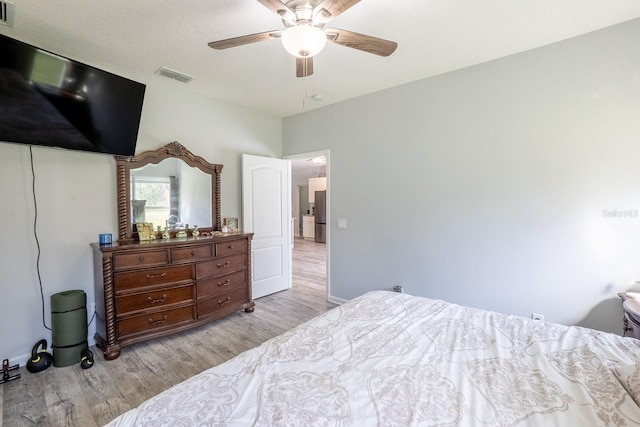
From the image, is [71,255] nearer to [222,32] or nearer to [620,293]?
[222,32]

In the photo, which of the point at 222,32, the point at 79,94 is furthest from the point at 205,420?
the point at 79,94

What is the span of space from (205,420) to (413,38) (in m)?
2.71

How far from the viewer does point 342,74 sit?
9.46ft

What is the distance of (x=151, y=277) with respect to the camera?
2.64 metres

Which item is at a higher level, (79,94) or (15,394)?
(79,94)

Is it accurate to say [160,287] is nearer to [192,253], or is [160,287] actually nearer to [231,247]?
[192,253]

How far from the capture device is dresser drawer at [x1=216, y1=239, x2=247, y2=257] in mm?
3172

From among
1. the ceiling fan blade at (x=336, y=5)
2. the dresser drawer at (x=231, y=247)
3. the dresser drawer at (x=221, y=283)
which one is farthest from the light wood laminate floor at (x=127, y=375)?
the ceiling fan blade at (x=336, y=5)

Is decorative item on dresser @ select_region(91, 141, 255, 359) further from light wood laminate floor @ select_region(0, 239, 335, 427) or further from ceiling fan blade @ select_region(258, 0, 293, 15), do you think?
ceiling fan blade @ select_region(258, 0, 293, 15)

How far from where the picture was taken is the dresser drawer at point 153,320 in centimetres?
251

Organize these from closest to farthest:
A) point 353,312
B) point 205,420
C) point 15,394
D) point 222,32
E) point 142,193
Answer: point 205,420, point 353,312, point 15,394, point 222,32, point 142,193

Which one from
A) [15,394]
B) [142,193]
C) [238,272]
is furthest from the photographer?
[238,272]

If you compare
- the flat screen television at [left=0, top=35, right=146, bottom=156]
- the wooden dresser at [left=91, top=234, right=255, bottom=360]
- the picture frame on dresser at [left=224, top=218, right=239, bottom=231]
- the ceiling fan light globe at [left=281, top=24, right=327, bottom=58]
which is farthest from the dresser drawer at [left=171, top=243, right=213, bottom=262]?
the ceiling fan light globe at [left=281, top=24, right=327, bottom=58]

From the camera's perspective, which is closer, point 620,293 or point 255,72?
point 620,293
